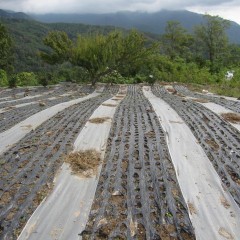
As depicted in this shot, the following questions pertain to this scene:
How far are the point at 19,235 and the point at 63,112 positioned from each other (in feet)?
9.33

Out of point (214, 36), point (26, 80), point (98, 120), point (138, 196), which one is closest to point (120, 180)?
point (138, 196)

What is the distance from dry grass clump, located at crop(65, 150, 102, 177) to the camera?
7.28ft

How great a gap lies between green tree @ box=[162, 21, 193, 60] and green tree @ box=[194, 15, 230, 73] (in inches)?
71.4

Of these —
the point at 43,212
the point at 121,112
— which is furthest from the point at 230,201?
the point at 121,112

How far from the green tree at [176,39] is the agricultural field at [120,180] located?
26108 mm

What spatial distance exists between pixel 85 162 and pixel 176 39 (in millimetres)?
28181

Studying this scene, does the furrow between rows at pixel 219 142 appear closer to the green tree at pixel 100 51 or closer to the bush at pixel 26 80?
the green tree at pixel 100 51

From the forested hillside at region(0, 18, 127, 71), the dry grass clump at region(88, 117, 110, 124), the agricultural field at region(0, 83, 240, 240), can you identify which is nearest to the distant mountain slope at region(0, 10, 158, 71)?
the forested hillside at region(0, 18, 127, 71)

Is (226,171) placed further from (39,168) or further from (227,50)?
(227,50)

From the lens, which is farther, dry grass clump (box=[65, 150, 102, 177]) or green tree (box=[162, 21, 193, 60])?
green tree (box=[162, 21, 193, 60])

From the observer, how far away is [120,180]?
2.08 metres

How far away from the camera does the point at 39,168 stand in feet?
7.41

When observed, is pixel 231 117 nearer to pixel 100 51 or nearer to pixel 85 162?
pixel 85 162

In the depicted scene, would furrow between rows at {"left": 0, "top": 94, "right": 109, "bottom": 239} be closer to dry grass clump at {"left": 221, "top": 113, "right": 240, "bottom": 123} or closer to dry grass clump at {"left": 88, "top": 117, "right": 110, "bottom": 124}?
dry grass clump at {"left": 88, "top": 117, "right": 110, "bottom": 124}
